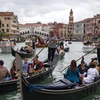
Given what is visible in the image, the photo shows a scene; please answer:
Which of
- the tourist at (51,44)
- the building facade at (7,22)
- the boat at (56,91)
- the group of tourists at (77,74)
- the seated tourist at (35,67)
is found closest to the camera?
the boat at (56,91)

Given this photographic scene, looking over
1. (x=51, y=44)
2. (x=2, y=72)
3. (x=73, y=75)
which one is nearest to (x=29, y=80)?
(x=2, y=72)

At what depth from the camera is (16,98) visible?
5.21m

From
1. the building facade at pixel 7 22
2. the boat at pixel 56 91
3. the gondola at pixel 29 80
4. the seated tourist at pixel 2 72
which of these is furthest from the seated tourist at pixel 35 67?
the building facade at pixel 7 22

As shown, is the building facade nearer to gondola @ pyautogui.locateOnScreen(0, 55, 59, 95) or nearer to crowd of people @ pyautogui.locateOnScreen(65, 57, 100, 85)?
gondola @ pyautogui.locateOnScreen(0, 55, 59, 95)

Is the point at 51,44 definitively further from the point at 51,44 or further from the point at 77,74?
the point at 77,74

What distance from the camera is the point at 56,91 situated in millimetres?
4051

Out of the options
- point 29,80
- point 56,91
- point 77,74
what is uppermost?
point 77,74

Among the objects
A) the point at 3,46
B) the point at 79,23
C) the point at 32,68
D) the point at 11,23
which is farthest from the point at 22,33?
the point at 32,68

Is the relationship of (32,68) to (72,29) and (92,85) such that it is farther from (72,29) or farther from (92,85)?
(72,29)

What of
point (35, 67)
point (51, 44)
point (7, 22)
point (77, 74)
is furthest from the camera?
point (7, 22)

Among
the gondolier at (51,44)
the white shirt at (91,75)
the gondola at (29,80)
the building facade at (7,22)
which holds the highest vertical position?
the building facade at (7,22)

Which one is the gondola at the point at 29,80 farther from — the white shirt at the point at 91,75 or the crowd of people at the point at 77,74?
the white shirt at the point at 91,75

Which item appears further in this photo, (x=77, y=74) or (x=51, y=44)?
(x=51, y=44)

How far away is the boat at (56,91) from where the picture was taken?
3.86m
